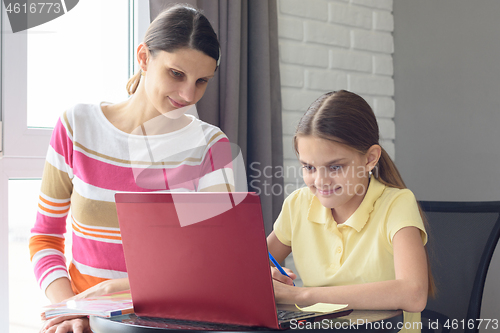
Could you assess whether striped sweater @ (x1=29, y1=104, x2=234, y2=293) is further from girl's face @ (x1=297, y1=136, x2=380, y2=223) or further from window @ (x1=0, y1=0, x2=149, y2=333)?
window @ (x1=0, y1=0, x2=149, y2=333)

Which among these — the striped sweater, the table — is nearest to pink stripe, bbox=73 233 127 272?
the striped sweater

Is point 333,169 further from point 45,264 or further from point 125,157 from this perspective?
point 45,264

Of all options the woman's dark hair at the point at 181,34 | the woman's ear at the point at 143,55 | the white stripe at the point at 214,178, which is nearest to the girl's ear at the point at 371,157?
the white stripe at the point at 214,178

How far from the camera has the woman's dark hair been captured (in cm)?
108

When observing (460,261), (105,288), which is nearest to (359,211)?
(460,261)

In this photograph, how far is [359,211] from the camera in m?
1.06

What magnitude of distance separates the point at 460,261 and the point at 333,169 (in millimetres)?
408

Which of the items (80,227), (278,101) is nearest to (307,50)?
(278,101)

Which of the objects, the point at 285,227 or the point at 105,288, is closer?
the point at 105,288

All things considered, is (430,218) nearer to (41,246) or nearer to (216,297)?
(216,297)

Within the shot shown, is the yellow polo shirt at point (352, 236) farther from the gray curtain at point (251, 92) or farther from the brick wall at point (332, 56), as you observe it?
the brick wall at point (332, 56)

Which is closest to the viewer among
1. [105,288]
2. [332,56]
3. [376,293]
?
[376,293]

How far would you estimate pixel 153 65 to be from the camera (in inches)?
44.1

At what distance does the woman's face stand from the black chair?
71 centimetres
